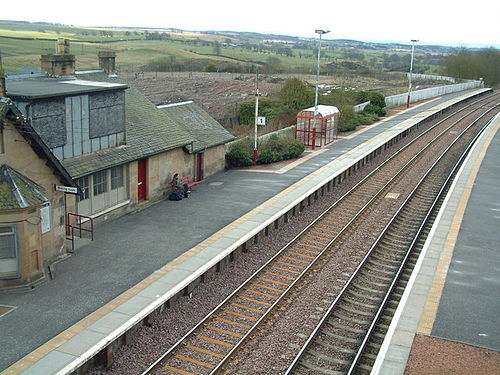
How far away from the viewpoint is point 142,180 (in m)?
22.8

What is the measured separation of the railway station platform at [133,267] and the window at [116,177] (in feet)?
4.17

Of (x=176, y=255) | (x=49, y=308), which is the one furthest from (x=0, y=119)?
(x=176, y=255)

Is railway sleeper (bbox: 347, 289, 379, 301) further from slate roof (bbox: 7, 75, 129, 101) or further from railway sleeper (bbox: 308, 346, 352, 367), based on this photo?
slate roof (bbox: 7, 75, 129, 101)

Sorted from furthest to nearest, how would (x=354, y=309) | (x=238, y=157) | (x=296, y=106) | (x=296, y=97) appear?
(x=296, y=97) < (x=296, y=106) < (x=238, y=157) < (x=354, y=309)

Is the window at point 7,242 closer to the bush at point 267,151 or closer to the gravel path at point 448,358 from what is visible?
the gravel path at point 448,358

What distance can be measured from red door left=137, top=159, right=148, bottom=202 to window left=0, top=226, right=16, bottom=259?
26.9 ft

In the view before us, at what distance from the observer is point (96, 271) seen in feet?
53.3

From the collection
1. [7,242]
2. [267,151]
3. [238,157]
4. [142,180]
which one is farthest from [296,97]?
[7,242]

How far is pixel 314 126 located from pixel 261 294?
23.1 meters

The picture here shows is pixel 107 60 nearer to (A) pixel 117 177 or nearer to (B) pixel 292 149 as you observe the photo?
(A) pixel 117 177

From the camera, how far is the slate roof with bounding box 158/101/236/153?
27.6m

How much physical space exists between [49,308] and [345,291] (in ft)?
25.8

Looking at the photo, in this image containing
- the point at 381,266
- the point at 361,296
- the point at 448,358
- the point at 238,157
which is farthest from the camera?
the point at 238,157

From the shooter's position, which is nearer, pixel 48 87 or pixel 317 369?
pixel 317 369
